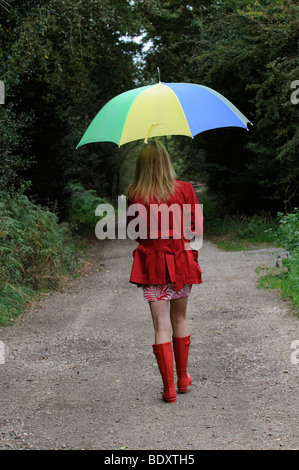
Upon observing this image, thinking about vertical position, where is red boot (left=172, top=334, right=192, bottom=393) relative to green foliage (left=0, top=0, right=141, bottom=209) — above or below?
below

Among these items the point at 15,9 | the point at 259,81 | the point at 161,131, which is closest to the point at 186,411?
the point at 161,131

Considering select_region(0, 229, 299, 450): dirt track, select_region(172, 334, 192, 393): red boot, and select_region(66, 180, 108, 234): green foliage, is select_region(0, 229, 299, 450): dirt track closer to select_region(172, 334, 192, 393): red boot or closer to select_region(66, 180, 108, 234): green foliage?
select_region(172, 334, 192, 393): red boot

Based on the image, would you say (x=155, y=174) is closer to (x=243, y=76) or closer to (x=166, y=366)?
(x=166, y=366)

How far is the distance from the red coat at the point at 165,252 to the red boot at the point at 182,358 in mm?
497

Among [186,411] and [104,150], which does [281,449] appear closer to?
[186,411]

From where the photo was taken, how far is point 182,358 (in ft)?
15.6

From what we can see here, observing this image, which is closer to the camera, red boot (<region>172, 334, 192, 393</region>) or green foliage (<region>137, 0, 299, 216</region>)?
red boot (<region>172, 334, 192, 393</region>)

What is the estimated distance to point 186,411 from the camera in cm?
439

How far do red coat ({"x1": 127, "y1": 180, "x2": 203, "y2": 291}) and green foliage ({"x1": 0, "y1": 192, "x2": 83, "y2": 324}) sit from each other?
11.7 ft

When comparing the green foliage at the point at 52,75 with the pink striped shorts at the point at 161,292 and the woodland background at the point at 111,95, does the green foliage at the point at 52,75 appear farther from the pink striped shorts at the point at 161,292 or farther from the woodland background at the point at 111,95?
the pink striped shorts at the point at 161,292

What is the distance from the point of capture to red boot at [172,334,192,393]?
4738 mm

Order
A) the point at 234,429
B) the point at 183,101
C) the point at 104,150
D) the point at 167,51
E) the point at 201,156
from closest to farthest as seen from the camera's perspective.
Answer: the point at 234,429, the point at 183,101, the point at 167,51, the point at 201,156, the point at 104,150

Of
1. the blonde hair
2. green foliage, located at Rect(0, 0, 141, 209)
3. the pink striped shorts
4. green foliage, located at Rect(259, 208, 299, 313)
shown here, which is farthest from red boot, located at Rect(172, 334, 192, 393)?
green foliage, located at Rect(0, 0, 141, 209)
